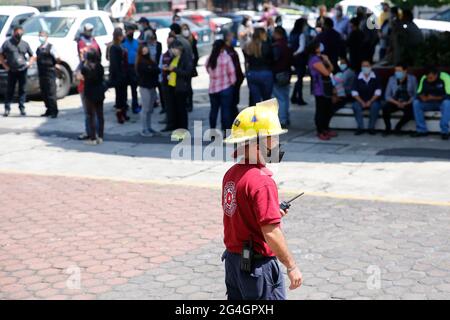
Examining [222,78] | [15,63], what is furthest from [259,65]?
[15,63]

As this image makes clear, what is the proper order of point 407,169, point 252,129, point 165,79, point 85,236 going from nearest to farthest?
1. point 252,129
2. point 85,236
3. point 407,169
4. point 165,79

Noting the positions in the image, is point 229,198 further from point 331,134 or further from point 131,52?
point 131,52

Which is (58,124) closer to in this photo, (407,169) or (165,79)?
(165,79)

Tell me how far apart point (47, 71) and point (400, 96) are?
7151 mm

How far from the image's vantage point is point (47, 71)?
17062mm

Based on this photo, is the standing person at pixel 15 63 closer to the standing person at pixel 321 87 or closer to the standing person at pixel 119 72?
the standing person at pixel 119 72

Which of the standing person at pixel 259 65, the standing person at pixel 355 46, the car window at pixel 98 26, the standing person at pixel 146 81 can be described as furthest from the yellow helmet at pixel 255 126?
the car window at pixel 98 26

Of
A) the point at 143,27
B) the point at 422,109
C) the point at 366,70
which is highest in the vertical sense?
the point at 143,27

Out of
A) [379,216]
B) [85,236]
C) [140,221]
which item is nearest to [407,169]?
[379,216]

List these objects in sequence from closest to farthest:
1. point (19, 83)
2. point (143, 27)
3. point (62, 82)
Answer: point (143, 27) < point (19, 83) < point (62, 82)

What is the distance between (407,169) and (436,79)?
108 inches

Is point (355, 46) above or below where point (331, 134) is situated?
above

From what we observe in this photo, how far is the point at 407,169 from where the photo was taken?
11.7 metres

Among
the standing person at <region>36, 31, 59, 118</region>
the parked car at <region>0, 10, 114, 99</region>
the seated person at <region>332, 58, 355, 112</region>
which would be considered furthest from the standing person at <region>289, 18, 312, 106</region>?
the standing person at <region>36, 31, 59, 118</region>
